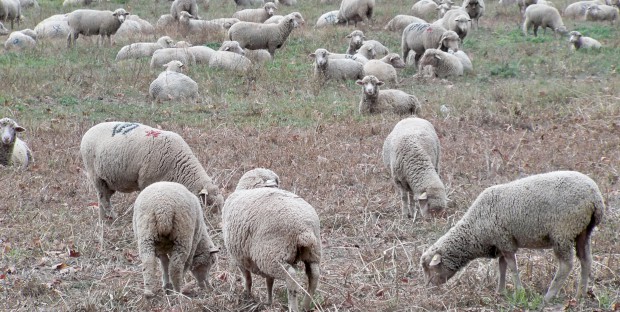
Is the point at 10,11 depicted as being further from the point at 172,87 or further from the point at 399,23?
the point at 172,87

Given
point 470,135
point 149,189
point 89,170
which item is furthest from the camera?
point 470,135

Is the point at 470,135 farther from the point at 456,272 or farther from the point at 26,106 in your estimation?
the point at 26,106

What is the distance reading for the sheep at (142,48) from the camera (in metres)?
18.9

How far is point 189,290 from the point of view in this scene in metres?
6.79

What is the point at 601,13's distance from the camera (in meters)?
26.1

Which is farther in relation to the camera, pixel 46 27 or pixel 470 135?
pixel 46 27

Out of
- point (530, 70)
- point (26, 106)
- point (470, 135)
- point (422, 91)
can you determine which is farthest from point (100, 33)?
point (470, 135)

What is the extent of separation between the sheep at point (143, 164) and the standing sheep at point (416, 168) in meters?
1.96

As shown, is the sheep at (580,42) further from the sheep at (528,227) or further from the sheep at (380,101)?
the sheep at (528,227)

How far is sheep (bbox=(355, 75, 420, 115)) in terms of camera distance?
14117mm

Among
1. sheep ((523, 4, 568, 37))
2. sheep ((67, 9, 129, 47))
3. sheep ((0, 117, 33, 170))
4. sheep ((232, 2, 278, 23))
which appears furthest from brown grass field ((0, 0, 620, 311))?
sheep ((232, 2, 278, 23))

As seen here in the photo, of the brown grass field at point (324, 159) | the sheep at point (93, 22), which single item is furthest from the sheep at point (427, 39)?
the sheep at point (93, 22)

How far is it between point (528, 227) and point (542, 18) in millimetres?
17936

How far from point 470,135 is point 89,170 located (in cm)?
558
